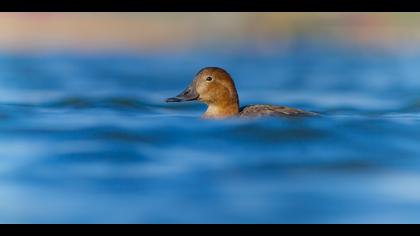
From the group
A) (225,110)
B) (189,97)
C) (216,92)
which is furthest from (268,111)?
(189,97)

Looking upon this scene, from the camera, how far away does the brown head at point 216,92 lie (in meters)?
10.8

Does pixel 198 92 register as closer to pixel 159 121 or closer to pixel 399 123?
pixel 159 121

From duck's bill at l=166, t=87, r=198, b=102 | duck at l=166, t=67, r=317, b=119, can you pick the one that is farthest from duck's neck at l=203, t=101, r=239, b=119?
duck's bill at l=166, t=87, r=198, b=102

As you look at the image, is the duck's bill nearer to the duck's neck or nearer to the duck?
the duck

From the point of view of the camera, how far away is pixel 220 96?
10.8 m

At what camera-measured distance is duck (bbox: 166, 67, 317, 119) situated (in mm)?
10742

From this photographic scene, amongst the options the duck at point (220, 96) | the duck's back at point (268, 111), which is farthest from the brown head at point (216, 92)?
the duck's back at point (268, 111)

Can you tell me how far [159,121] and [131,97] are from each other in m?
1.97

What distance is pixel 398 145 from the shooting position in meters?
10.1

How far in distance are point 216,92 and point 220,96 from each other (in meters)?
0.06

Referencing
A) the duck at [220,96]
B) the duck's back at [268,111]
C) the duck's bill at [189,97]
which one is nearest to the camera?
the duck's back at [268,111]

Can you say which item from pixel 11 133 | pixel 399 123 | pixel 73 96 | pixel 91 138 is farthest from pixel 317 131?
pixel 73 96

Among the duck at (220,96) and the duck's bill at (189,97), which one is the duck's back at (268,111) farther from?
the duck's bill at (189,97)

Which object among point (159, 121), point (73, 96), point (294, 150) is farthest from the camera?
point (73, 96)
